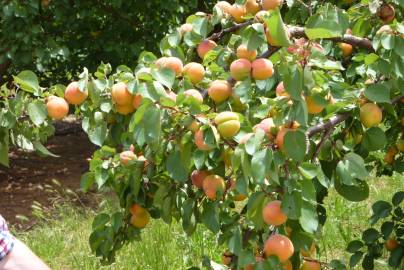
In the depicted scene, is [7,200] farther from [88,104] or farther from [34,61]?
[88,104]

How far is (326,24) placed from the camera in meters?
1.18

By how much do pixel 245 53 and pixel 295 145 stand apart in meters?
0.28

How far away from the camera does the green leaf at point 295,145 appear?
110 centimetres

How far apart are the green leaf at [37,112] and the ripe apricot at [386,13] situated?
80 cm

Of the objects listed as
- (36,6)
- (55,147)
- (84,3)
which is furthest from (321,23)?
(55,147)

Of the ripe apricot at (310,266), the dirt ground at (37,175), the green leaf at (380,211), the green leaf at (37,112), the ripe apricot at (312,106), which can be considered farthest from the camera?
the dirt ground at (37,175)

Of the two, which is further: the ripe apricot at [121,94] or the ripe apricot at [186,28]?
the ripe apricot at [186,28]

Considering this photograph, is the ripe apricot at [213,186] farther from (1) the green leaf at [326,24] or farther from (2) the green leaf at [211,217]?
(1) the green leaf at [326,24]

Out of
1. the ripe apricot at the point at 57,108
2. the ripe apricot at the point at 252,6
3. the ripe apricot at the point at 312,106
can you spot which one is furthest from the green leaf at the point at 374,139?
the ripe apricot at the point at 57,108

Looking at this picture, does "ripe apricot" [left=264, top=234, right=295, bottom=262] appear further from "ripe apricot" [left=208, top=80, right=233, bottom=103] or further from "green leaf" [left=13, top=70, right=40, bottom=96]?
"green leaf" [left=13, top=70, right=40, bottom=96]

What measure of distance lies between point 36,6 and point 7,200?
1.39 meters

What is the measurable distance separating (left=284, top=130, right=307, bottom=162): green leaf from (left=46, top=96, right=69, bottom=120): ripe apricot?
0.47m

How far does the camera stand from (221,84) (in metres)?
1.31

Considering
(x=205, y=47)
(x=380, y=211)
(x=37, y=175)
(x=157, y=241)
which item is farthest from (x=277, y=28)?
(x=37, y=175)
